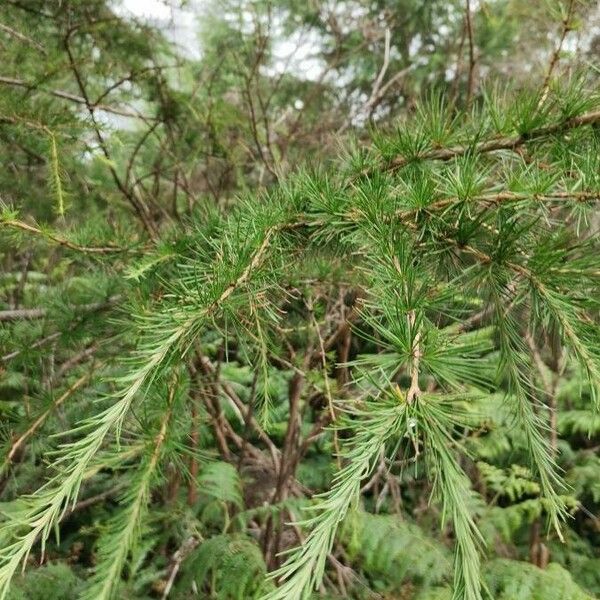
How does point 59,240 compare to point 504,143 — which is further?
point 59,240

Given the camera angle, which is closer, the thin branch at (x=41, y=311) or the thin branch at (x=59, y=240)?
the thin branch at (x=59, y=240)

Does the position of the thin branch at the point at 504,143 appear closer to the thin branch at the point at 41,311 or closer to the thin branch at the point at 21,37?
the thin branch at the point at 41,311

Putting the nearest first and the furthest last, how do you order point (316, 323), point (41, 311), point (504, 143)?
point (504, 143)
point (316, 323)
point (41, 311)

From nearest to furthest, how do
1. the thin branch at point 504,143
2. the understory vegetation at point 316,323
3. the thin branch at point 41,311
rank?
the understory vegetation at point 316,323 < the thin branch at point 504,143 < the thin branch at point 41,311

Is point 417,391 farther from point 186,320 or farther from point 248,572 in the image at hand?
point 248,572

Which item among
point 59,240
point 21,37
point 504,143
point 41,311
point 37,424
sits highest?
point 21,37

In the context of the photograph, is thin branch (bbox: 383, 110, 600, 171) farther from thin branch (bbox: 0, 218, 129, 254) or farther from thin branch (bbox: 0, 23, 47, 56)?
thin branch (bbox: 0, 23, 47, 56)

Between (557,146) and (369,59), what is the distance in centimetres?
478

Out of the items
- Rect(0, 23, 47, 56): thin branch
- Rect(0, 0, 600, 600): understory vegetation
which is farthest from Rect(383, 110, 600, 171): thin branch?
Rect(0, 23, 47, 56): thin branch

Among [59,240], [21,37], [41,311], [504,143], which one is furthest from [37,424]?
[21,37]

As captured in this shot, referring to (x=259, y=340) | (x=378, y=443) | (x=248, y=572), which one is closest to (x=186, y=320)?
(x=259, y=340)

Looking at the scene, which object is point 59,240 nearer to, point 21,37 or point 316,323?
point 316,323

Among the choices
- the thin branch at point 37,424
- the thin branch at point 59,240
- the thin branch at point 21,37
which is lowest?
the thin branch at point 37,424

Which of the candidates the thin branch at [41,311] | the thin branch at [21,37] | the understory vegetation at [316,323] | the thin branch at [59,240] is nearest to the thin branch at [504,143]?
the understory vegetation at [316,323]
